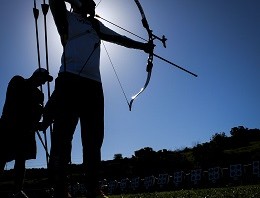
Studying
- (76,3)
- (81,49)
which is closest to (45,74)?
(81,49)

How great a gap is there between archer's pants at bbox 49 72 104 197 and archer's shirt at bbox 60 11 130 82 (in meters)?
0.09

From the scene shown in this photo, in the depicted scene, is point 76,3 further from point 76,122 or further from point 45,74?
point 76,122

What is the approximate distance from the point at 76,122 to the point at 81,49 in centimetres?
83

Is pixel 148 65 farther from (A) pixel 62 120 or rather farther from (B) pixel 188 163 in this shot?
(B) pixel 188 163

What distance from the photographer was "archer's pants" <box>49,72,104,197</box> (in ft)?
11.3

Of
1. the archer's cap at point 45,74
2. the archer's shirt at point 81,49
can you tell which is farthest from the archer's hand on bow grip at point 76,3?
the archer's cap at point 45,74

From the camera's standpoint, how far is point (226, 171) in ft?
174

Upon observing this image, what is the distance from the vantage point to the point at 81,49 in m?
3.83

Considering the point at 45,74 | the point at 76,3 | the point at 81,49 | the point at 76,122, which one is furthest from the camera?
the point at 45,74

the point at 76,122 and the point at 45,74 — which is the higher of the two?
the point at 45,74

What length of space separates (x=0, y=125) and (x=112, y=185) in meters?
52.6

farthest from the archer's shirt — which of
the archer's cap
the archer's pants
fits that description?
the archer's cap

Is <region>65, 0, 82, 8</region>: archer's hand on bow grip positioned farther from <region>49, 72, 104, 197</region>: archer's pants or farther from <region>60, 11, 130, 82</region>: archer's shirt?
<region>49, 72, 104, 197</region>: archer's pants

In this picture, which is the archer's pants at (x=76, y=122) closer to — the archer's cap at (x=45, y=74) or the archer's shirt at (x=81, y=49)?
the archer's shirt at (x=81, y=49)
